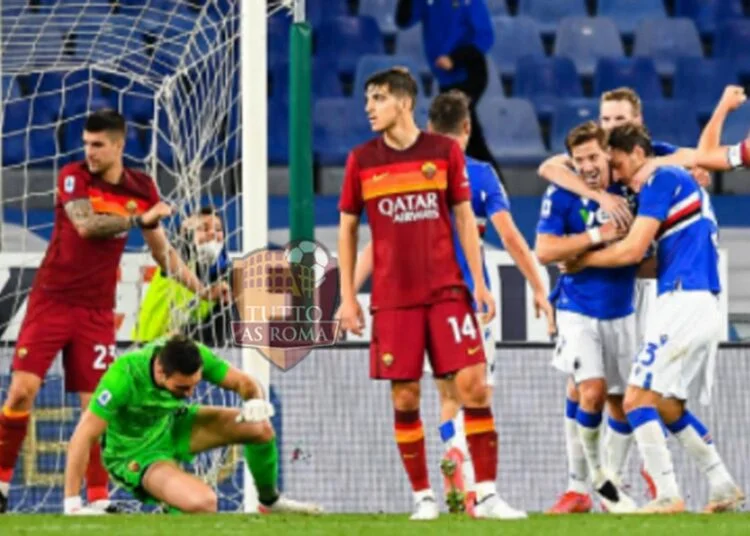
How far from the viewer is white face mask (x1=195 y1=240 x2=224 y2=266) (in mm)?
10805

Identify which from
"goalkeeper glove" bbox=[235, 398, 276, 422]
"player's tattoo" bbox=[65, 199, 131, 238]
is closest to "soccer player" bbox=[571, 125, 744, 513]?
"goalkeeper glove" bbox=[235, 398, 276, 422]

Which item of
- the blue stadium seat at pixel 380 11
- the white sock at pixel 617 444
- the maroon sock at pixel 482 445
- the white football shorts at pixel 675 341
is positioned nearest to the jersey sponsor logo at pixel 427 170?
the maroon sock at pixel 482 445

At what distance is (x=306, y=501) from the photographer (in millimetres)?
10797

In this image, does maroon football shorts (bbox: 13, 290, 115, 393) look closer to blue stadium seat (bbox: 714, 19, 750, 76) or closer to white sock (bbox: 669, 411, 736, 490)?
white sock (bbox: 669, 411, 736, 490)

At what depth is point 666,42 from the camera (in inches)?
639

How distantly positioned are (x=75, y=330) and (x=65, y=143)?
205 inches

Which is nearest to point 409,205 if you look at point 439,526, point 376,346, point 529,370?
point 376,346

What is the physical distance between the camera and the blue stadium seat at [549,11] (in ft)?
54.1

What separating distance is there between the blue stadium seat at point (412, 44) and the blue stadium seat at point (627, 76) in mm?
1301

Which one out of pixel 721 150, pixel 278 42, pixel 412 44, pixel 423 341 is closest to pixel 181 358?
pixel 423 341

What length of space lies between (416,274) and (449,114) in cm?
142

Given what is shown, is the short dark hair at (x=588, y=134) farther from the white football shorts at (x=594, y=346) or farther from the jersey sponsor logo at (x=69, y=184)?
the jersey sponsor logo at (x=69, y=184)

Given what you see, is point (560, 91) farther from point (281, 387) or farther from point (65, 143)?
point (281, 387)

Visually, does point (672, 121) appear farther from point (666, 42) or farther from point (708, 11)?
point (708, 11)
